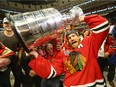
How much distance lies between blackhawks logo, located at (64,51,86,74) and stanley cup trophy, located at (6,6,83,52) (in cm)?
40

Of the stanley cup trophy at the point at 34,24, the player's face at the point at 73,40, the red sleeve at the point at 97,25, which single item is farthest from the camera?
the player's face at the point at 73,40

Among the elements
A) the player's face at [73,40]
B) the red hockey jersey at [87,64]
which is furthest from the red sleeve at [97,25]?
the player's face at [73,40]

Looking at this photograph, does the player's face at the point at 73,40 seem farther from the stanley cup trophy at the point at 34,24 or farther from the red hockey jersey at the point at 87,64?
the stanley cup trophy at the point at 34,24

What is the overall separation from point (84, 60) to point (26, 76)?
5.16 feet

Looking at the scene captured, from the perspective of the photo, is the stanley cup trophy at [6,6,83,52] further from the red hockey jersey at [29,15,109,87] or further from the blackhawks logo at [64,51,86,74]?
the blackhawks logo at [64,51,86,74]

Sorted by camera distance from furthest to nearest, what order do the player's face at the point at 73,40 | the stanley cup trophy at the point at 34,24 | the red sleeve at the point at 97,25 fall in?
the player's face at the point at 73,40 → the red sleeve at the point at 97,25 → the stanley cup trophy at the point at 34,24

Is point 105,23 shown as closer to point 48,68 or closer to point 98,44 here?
point 98,44

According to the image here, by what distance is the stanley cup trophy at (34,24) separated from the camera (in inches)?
58.4

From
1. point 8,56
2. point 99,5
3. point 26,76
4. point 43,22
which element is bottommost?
point 99,5

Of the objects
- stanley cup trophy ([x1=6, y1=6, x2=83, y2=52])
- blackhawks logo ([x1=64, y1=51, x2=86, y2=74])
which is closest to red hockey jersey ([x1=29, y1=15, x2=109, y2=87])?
blackhawks logo ([x1=64, y1=51, x2=86, y2=74])

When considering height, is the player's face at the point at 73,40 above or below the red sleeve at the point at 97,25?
below

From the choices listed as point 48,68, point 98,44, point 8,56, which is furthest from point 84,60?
point 8,56

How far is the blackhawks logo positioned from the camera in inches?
75.4

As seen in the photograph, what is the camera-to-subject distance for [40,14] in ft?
5.32
